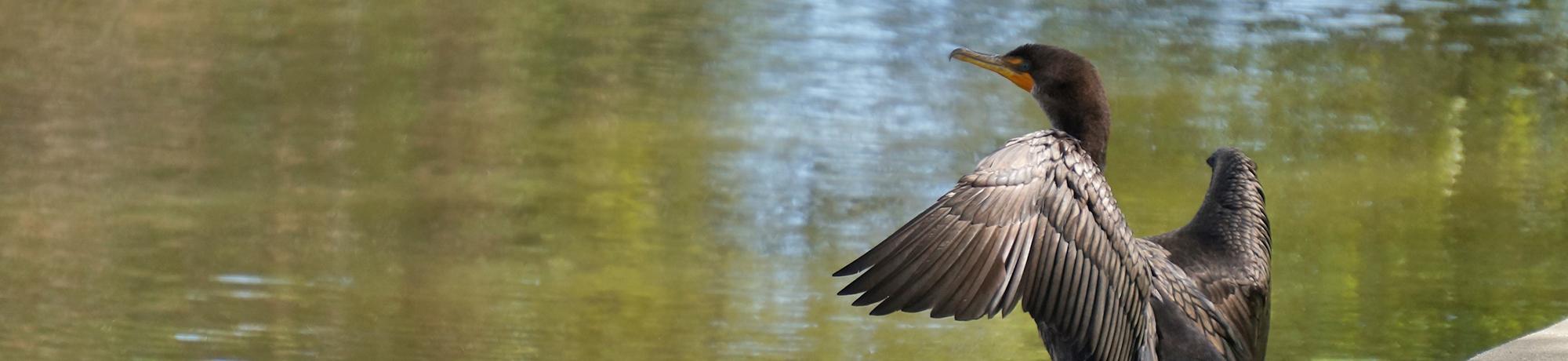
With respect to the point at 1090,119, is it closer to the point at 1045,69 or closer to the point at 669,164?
the point at 1045,69

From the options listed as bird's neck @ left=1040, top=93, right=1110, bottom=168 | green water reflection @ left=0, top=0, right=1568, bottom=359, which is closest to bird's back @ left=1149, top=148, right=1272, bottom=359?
bird's neck @ left=1040, top=93, right=1110, bottom=168

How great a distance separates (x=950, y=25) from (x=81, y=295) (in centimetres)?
398

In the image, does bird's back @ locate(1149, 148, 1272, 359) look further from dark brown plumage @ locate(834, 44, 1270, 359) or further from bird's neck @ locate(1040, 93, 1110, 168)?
bird's neck @ locate(1040, 93, 1110, 168)

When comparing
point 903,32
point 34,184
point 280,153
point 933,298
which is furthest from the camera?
point 903,32

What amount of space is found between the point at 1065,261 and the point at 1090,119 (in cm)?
58

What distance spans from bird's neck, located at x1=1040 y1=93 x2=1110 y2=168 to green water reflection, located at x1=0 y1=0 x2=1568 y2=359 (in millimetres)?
1139

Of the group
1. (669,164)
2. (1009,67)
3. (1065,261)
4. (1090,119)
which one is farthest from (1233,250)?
(669,164)

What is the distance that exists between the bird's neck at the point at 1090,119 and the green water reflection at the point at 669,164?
1.14m

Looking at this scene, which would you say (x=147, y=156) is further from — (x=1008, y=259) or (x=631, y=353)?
(x=1008, y=259)

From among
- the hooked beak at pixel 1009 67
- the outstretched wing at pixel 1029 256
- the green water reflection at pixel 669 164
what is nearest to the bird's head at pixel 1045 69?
the hooked beak at pixel 1009 67

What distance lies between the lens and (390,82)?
21.9ft

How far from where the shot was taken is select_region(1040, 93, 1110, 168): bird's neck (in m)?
3.45

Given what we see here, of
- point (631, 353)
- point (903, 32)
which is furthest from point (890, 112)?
point (631, 353)

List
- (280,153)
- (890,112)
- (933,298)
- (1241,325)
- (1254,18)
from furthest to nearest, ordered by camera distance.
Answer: (1254,18) → (890,112) → (280,153) → (1241,325) → (933,298)
